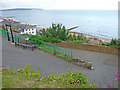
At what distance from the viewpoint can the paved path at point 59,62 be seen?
686cm

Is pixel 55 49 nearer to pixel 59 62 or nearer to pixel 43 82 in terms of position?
pixel 59 62

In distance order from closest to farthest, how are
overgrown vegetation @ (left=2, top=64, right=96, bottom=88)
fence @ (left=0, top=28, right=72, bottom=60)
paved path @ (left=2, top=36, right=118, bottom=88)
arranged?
overgrown vegetation @ (left=2, top=64, right=96, bottom=88) < paved path @ (left=2, top=36, right=118, bottom=88) < fence @ (left=0, top=28, right=72, bottom=60)

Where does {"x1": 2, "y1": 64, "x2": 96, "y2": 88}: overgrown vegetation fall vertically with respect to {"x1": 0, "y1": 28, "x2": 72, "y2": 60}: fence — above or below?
below

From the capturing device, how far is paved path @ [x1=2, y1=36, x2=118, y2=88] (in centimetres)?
686

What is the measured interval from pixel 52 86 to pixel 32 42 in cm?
747

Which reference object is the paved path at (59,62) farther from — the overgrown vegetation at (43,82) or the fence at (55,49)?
the overgrown vegetation at (43,82)

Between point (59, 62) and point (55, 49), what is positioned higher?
point (55, 49)

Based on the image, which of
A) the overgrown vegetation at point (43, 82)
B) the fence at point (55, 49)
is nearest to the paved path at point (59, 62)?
the fence at point (55, 49)

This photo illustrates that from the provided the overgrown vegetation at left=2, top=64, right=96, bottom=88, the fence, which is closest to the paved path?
the fence

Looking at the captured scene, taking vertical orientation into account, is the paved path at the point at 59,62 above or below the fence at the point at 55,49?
below

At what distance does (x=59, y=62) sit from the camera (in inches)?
344

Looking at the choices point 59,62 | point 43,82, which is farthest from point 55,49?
point 43,82

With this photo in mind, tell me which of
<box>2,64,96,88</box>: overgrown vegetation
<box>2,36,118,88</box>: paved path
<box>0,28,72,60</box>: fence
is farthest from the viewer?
<box>0,28,72,60</box>: fence

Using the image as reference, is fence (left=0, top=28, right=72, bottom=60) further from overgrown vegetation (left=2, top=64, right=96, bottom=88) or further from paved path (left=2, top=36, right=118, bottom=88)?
overgrown vegetation (left=2, top=64, right=96, bottom=88)
